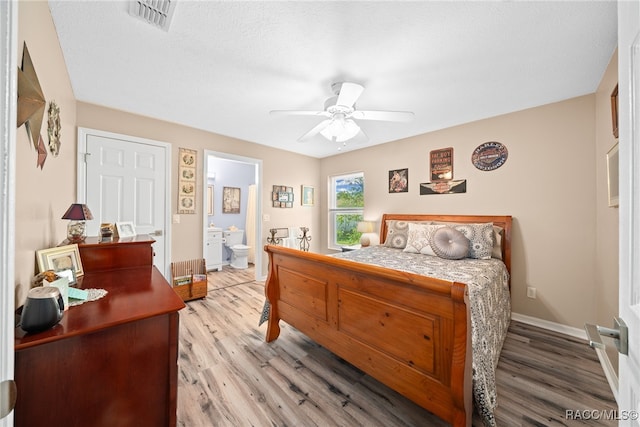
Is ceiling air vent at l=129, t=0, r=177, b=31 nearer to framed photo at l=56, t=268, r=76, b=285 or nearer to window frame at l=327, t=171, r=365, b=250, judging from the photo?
framed photo at l=56, t=268, r=76, b=285

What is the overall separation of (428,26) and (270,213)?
133 inches

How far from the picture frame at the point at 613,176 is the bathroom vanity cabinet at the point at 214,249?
210 inches

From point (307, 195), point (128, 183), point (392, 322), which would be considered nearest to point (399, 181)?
point (307, 195)

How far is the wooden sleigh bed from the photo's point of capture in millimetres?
1229

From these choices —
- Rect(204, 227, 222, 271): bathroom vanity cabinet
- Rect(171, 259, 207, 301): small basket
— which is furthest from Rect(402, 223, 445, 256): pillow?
Rect(204, 227, 222, 271): bathroom vanity cabinet

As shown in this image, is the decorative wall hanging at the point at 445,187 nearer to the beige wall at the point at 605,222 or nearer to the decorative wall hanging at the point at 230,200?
the beige wall at the point at 605,222

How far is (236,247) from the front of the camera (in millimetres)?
5121

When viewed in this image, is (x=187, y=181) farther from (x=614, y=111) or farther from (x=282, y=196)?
(x=614, y=111)

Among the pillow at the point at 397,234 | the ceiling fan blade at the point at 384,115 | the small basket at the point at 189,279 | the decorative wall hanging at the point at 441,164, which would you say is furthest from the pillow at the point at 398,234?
the small basket at the point at 189,279

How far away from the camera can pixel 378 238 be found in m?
4.00

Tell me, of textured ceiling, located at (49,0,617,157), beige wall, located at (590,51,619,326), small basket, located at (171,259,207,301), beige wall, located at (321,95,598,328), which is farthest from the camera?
small basket, located at (171,259,207,301)

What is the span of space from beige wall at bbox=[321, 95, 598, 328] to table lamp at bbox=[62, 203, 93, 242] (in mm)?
3798

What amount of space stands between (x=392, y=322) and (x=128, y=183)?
3243 mm

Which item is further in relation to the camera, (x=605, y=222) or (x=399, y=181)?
(x=399, y=181)
